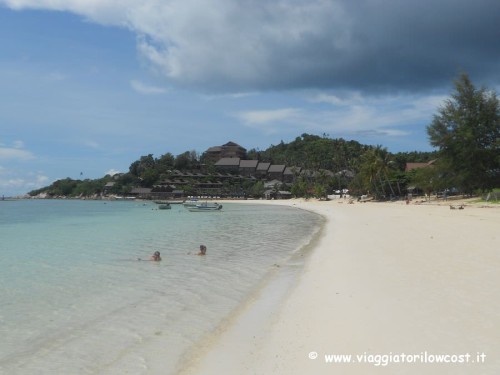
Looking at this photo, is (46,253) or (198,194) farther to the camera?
(198,194)

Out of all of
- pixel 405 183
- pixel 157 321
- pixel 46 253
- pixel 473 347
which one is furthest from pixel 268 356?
pixel 405 183

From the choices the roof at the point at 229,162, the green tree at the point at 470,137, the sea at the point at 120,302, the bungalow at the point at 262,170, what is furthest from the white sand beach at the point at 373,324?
the roof at the point at 229,162

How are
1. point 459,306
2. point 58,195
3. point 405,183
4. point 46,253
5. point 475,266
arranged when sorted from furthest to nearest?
1. point 58,195
2. point 405,183
3. point 46,253
4. point 475,266
5. point 459,306

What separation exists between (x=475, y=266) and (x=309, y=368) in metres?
6.43

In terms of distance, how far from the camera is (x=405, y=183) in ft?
223

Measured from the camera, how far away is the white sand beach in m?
4.71

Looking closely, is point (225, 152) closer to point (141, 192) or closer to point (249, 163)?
point (249, 163)

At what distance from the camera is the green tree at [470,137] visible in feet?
140

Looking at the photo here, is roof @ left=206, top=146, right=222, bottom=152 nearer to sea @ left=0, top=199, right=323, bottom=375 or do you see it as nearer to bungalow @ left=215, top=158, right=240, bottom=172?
bungalow @ left=215, top=158, right=240, bottom=172

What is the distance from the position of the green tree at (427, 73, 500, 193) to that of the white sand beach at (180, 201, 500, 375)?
35.6m

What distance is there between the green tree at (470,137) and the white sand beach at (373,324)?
3556cm

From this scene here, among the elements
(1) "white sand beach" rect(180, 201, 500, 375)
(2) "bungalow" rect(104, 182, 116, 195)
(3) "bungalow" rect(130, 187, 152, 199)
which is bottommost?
(1) "white sand beach" rect(180, 201, 500, 375)

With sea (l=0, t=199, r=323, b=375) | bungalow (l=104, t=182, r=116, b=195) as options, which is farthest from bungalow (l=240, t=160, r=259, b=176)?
sea (l=0, t=199, r=323, b=375)

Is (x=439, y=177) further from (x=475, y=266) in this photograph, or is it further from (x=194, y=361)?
(x=194, y=361)
